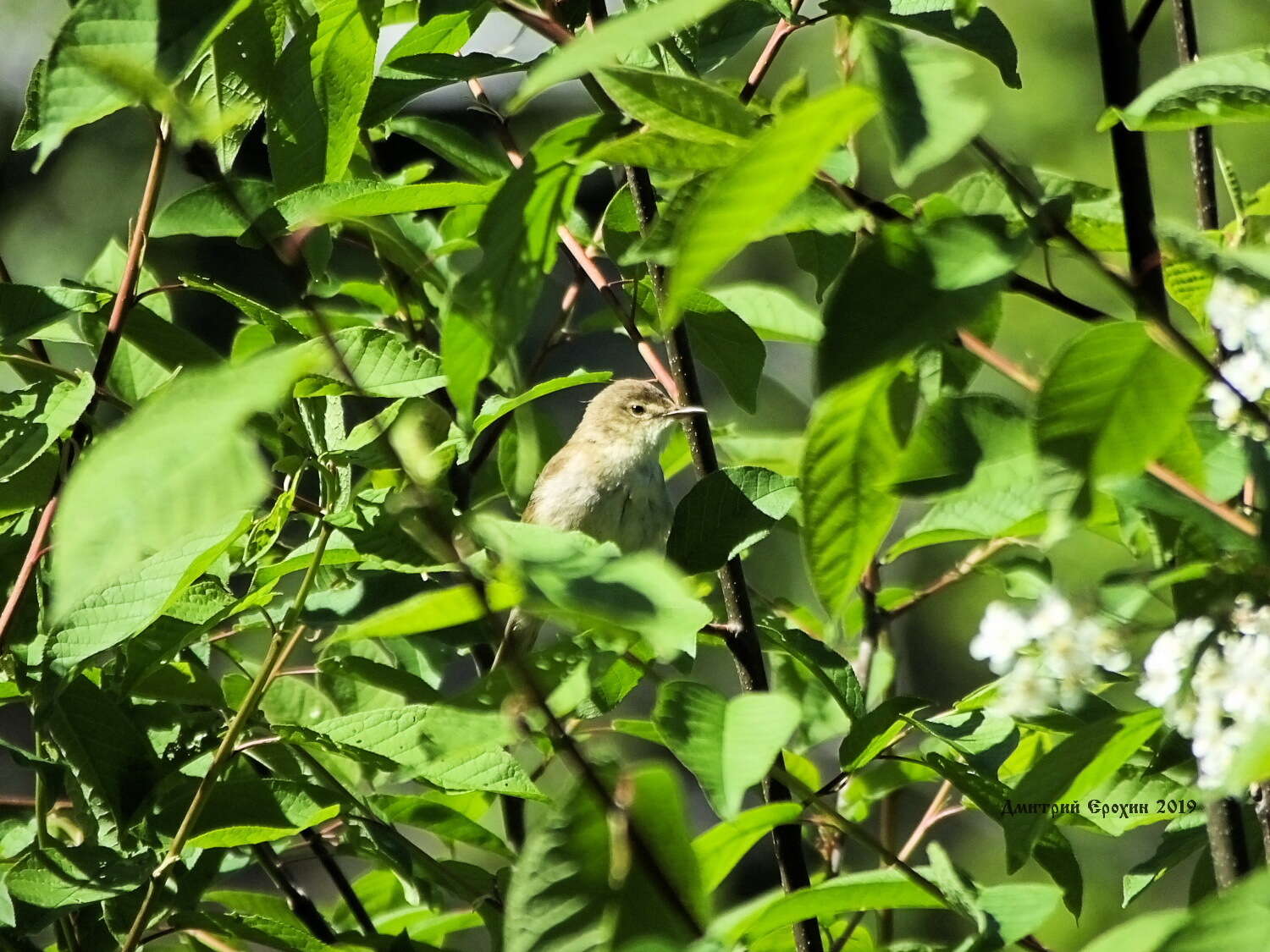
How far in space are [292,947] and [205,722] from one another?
35 cm

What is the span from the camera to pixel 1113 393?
34.4 inches

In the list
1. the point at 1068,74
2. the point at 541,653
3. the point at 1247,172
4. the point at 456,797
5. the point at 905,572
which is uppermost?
the point at 541,653

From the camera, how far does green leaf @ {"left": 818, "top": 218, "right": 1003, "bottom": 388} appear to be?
2.67 feet

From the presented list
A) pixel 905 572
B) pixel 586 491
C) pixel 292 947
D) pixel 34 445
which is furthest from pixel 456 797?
pixel 905 572

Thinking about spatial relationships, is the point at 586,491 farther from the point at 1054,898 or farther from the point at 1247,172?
the point at 1247,172

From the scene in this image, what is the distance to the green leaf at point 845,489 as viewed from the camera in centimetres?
94

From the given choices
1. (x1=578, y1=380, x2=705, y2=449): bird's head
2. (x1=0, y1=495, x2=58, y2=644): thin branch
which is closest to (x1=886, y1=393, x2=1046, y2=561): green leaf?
(x1=0, y1=495, x2=58, y2=644): thin branch

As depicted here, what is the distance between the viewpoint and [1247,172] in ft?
27.7

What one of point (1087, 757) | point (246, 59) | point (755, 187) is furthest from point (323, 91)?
point (1087, 757)

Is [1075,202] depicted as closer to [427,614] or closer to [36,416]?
[427,614]

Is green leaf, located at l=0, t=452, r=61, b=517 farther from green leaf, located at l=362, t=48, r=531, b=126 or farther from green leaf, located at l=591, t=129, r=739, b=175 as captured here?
green leaf, located at l=591, t=129, r=739, b=175

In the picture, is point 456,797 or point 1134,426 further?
point 456,797

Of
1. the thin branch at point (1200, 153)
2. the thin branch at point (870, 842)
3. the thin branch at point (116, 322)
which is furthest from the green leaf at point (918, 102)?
the thin branch at point (1200, 153)

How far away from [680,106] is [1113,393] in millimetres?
352
